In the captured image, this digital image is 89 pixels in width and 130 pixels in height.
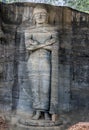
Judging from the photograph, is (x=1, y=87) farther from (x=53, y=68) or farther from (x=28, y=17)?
(x=28, y=17)

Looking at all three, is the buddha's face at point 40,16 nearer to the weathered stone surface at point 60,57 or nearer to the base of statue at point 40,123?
the weathered stone surface at point 60,57

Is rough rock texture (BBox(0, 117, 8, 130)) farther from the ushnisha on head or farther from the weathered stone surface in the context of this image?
the ushnisha on head

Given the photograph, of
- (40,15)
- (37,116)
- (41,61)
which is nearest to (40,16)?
(40,15)

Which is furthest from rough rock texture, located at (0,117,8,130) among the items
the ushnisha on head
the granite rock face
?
the ushnisha on head

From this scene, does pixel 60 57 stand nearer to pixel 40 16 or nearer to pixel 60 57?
pixel 60 57

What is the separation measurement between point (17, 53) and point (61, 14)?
1.63m

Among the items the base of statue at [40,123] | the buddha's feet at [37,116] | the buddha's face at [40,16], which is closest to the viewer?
the base of statue at [40,123]

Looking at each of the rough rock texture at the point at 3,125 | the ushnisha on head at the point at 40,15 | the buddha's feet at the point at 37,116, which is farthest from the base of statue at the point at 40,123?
the ushnisha on head at the point at 40,15

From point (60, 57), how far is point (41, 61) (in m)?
0.78

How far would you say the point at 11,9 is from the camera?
28.8ft

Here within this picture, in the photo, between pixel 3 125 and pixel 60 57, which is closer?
pixel 3 125

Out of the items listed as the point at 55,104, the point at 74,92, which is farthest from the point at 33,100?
the point at 74,92

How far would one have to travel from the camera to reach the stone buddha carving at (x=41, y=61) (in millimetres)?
8141

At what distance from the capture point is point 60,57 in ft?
28.8
